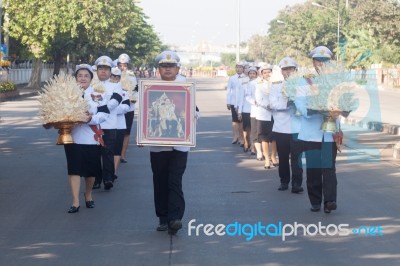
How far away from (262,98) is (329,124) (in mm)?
5038

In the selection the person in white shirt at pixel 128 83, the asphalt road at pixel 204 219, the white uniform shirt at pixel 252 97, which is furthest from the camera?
the white uniform shirt at pixel 252 97

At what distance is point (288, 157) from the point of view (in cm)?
1295

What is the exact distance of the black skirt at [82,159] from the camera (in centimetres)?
1073

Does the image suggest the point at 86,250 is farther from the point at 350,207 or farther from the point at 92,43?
the point at 92,43

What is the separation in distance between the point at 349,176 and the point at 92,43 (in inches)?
1875

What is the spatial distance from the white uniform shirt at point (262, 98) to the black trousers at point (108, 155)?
10.2ft

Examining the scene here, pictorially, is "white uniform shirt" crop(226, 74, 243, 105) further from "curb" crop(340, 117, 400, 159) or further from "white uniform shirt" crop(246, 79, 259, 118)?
"curb" crop(340, 117, 400, 159)

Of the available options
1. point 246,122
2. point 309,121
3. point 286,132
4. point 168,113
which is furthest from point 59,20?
point 168,113

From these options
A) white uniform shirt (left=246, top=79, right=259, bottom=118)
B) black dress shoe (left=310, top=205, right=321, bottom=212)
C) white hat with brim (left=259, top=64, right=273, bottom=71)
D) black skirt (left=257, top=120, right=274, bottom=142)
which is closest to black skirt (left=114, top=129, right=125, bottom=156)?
white hat with brim (left=259, top=64, right=273, bottom=71)

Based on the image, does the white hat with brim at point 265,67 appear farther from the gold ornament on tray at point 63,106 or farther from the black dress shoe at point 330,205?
the gold ornament on tray at point 63,106

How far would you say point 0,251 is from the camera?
846cm

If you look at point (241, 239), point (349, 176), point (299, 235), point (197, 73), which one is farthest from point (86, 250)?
point (197, 73)

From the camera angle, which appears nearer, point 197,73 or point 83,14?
point 83,14

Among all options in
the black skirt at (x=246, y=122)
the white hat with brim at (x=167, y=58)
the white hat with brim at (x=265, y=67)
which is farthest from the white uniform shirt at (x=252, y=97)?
the white hat with brim at (x=167, y=58)
